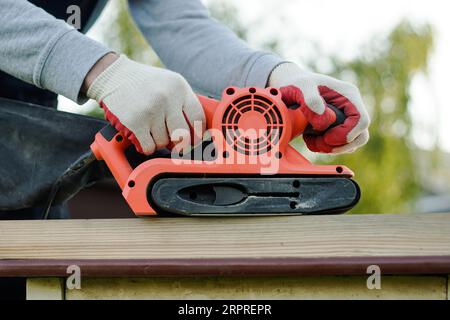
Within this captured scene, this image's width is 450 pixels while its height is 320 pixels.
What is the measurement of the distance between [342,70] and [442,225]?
1189 cm

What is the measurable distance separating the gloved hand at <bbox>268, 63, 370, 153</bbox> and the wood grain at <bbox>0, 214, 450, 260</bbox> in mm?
320

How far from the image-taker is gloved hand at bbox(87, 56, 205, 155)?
150 cm

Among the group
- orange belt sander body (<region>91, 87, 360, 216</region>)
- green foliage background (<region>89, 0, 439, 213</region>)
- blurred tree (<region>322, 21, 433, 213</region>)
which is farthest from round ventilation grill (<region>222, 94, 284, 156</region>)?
blurred tree (<region>322, 21, 433, 213</region>)

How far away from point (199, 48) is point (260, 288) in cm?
95

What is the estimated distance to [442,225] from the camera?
1.34 meters

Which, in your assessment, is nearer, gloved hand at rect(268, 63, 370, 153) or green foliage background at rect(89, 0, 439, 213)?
gloved hand at rect(268, 63, 370, 153)

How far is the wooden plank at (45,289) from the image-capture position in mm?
1389

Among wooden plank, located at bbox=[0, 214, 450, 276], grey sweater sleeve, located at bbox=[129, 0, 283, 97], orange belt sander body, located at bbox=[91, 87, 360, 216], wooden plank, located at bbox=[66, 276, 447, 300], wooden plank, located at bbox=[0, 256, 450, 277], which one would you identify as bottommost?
wooden plank, located at bbox=[66, 276, 447, 300]

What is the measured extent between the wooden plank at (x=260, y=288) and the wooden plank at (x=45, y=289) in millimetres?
21

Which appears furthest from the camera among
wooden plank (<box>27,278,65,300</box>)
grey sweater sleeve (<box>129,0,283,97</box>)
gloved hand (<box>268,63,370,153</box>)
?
grey sweater sleeve (<box>129,0,283,97</box>)

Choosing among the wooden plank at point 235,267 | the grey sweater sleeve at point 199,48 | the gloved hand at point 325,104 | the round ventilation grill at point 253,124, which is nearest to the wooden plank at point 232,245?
the wooden plank at point 235,267

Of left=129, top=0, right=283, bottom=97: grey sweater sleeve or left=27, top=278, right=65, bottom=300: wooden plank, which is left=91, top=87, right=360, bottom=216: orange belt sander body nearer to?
left=27, top=278, right=65, bottom=300: wooden plank

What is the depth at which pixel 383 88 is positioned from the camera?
41.9ft

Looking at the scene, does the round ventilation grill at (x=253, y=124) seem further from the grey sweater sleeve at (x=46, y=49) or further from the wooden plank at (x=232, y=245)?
the grey sweater sleeve at (x=46, y=49)
